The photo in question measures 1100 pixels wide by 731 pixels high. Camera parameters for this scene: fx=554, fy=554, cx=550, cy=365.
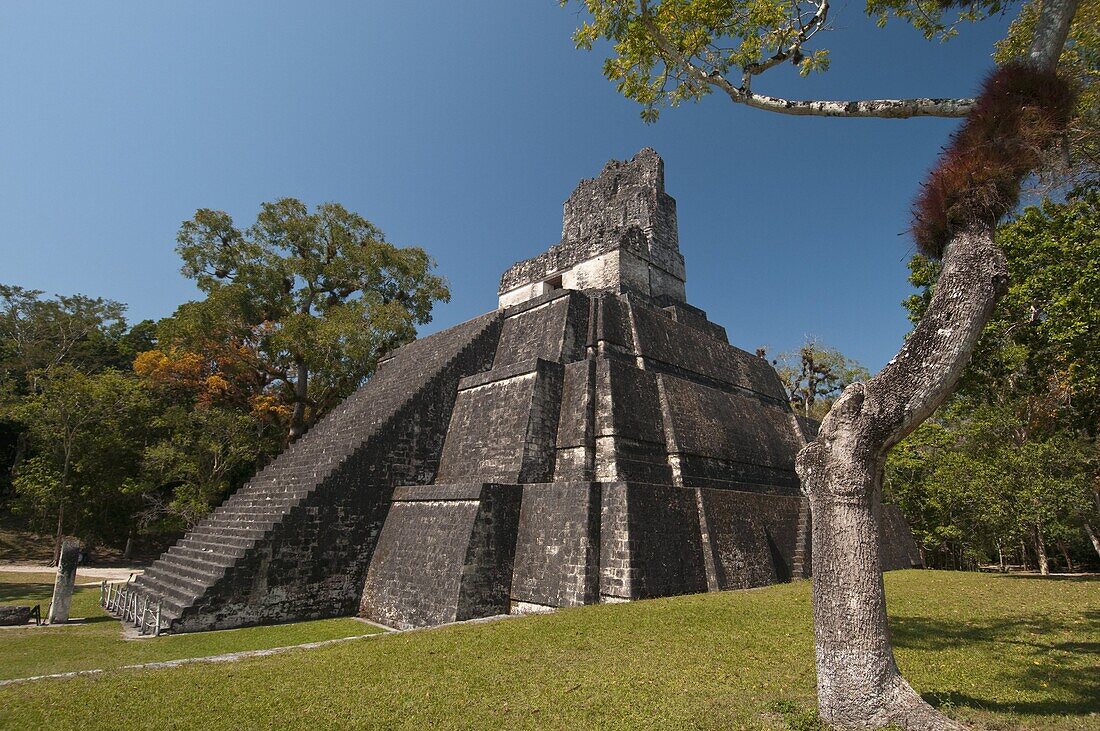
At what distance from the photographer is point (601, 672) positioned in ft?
16.3

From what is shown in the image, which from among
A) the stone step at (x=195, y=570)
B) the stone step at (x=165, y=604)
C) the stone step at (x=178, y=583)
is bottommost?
the stone step at (x=165, y=604)

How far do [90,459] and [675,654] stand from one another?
2232 cm

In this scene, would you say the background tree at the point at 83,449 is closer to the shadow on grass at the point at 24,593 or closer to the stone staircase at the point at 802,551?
the shadow on grass at the point at 24,593

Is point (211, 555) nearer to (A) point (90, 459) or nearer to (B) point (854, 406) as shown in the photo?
(B) point (854, 406)

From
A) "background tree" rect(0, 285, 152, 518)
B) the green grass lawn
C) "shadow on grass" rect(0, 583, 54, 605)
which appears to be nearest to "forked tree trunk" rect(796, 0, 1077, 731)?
the green grass lawn

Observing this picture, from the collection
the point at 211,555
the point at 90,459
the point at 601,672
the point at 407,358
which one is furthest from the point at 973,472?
the point at 90,459

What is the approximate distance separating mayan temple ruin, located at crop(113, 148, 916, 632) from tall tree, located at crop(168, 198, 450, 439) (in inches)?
188

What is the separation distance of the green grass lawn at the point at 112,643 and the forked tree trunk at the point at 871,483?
23.9 ft

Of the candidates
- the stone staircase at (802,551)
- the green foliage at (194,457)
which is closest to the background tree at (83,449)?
the green foliage at (194,457)

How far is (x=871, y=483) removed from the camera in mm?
3525

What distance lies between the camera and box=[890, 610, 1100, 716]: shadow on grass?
12.7 ft

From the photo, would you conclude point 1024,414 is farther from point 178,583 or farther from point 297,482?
point 178,583

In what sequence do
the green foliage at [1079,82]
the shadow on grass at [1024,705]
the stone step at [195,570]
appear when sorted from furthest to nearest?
1. the stone step at [195,570]
2. the green foliage at [1079,82]
3. the shadow on grass at [1024,705]

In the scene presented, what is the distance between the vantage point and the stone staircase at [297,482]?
915 centimetres
